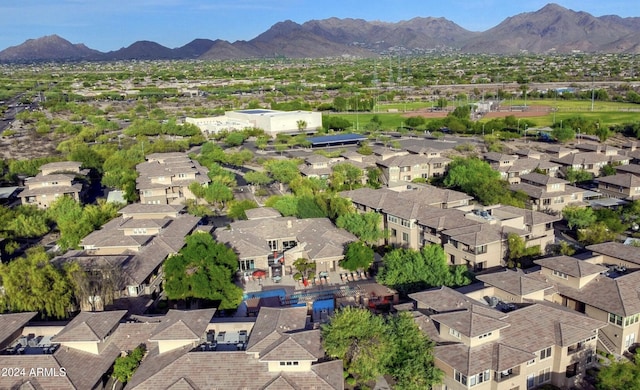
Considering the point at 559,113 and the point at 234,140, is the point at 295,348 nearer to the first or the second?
the point at 234,140

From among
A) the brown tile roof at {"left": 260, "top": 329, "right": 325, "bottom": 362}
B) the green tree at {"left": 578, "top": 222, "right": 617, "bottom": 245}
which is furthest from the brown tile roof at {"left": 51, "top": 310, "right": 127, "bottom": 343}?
the green tree at {"left": 578, "top": 222, "right": 617, "bottom": 245}

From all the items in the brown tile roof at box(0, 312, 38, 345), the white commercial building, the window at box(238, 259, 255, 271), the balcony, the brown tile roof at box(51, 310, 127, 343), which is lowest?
the window at box(238, 259, 255, 271)

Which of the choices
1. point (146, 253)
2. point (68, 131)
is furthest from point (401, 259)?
point (68, 131)

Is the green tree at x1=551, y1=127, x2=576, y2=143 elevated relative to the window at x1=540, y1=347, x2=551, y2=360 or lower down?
elevated

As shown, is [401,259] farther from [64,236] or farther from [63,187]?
[63,187]

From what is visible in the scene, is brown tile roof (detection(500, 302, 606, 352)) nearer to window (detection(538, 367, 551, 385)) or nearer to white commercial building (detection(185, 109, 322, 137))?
window (detection(538, 367, 551, 385))

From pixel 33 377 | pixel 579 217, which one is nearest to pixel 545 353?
pixel 579 217

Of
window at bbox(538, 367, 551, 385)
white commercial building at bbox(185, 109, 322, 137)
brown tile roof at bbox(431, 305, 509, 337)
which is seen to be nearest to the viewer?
brown tile roof at bbox(431, 305, 509, 337)
